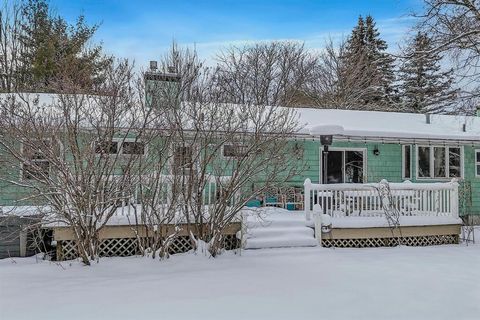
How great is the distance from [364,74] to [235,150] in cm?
1959

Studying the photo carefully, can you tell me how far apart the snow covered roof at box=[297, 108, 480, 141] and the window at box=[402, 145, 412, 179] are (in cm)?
63

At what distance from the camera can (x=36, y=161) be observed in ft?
21.7

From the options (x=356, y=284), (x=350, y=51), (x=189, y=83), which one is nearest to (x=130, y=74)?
(x=189, y=83)

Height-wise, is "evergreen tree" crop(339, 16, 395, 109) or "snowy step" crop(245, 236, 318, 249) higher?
"evergreen tree" crop(339, 16, 395, 109)

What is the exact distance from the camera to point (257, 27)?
21.1m

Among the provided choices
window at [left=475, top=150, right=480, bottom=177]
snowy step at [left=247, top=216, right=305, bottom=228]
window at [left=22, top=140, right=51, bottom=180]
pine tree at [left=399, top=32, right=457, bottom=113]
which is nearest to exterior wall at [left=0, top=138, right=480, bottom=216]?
window at [left=475, top=150, right=480, bottom=177]

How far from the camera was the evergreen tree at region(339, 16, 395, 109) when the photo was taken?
24250 millimetres

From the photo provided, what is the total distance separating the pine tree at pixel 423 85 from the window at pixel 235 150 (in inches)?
294

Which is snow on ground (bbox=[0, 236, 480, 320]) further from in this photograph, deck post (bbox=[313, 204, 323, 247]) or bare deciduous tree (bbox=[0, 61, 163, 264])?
bare deciduous tree (bbox=[0, 61, 163, 264])

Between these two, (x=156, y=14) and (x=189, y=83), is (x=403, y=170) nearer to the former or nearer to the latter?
(x=189, y=83)

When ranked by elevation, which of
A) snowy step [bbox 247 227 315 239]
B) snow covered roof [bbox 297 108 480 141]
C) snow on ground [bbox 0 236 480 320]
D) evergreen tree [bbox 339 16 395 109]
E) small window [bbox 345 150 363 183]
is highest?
evergreen tree [bbox 339 16 395 109]

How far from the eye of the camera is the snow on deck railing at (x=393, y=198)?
8883 mm

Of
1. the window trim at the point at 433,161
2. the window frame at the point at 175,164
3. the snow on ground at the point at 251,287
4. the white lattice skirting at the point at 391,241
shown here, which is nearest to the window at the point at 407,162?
the window trim at the point at 433,161

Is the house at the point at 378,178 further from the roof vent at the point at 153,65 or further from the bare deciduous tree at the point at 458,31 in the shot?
the bare deciduous tree at the point at 458,31
